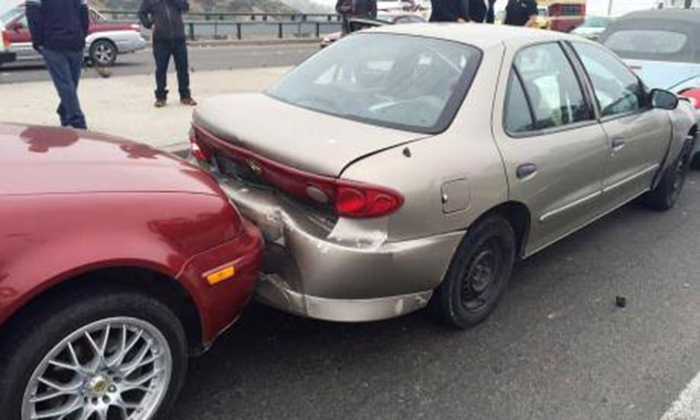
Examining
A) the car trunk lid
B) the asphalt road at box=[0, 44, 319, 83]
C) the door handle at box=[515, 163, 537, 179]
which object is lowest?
the asphalt road at box=[0, 44, 319, 83]

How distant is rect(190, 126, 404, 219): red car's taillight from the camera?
2693 mm

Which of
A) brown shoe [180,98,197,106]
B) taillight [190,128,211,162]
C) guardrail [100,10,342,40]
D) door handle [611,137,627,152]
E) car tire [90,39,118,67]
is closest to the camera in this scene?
taillight [190,128,211,162]

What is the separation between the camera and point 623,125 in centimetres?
432

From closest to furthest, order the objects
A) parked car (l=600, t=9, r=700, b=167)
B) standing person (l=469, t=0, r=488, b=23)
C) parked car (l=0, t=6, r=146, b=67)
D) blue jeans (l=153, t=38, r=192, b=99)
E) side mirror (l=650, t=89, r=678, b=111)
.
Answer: side mirror (l=650, t=89, r=678, b=111) → parked car (l=600, t=9, r=700, b=167) → blue jeans (l=153, t=38, r=192, b=99) → standing person (l=469, t=0, r=488, b=23) → parked car (l=0, t=6, r=146, b=67)

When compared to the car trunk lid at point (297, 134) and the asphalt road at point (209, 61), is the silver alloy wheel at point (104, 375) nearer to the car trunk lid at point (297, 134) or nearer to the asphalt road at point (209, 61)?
the car trunk lid at point (297, 134)

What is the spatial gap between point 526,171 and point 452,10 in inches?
253

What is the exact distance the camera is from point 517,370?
3.13m

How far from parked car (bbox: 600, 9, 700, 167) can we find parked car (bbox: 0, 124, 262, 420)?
5.52m

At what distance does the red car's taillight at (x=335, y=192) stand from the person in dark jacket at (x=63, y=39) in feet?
13.8

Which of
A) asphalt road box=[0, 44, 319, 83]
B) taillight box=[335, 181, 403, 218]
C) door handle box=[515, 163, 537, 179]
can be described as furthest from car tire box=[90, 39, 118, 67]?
taillight box=[335, 181, 403, 218]

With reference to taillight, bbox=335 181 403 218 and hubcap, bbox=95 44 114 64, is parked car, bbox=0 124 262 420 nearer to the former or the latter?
taillight, bbox=335 181 403 218

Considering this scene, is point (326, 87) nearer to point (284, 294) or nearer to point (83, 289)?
point (284, 294)

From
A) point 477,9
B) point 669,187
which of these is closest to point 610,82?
point 669,187

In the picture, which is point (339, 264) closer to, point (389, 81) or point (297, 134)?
point (297, 134)
